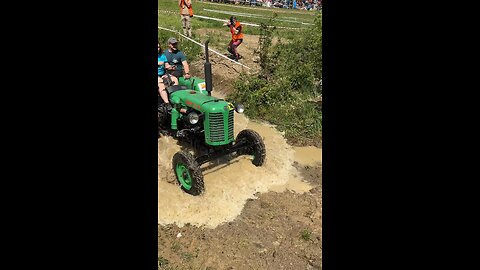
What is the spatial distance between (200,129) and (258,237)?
78.1 inches

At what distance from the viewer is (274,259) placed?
439cm

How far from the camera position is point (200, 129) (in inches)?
232

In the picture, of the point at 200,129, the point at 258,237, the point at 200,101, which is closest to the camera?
the point at 258,237

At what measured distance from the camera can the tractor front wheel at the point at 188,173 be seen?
5270 millimetres

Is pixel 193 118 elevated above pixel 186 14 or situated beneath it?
situated beneath

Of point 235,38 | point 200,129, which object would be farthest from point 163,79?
point 235,38

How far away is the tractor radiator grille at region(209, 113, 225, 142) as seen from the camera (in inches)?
219

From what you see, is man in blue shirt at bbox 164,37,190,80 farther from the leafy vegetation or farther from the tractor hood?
the leafy vegetation

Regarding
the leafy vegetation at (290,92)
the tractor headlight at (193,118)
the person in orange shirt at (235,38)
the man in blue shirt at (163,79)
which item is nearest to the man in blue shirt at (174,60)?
the man in blue shirt at (163,79)

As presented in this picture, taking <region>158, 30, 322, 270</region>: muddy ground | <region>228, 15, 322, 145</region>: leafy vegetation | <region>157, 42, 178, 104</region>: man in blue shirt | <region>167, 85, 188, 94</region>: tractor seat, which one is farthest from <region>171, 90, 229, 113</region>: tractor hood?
<region>228, 15, 322, 145</region>: leafy vegetation

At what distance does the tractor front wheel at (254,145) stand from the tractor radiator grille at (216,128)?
571mm

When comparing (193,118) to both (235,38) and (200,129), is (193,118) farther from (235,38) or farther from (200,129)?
(235,38)
